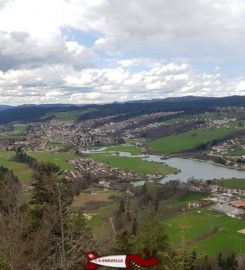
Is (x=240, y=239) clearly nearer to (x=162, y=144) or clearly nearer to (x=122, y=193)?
(x=122, y=193)

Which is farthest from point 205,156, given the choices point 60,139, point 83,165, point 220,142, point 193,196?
point 60,139

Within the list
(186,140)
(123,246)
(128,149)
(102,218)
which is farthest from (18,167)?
(123,246)

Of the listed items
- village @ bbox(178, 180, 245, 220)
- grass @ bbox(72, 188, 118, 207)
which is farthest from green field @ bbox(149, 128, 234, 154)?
grass @ bbox(72, 188, 118, 207)

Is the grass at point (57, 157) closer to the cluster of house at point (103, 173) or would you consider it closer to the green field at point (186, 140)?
the cluster of house at point (103, 173)

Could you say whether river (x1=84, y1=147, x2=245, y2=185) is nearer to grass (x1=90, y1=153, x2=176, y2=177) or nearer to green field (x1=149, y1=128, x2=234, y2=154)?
grass (x1=90, y1=153, x2=176, y2=177)

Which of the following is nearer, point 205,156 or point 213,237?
point 213,237

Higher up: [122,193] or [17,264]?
[17,264]

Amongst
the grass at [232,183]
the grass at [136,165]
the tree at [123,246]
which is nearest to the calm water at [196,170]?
the grass at [136,165]
